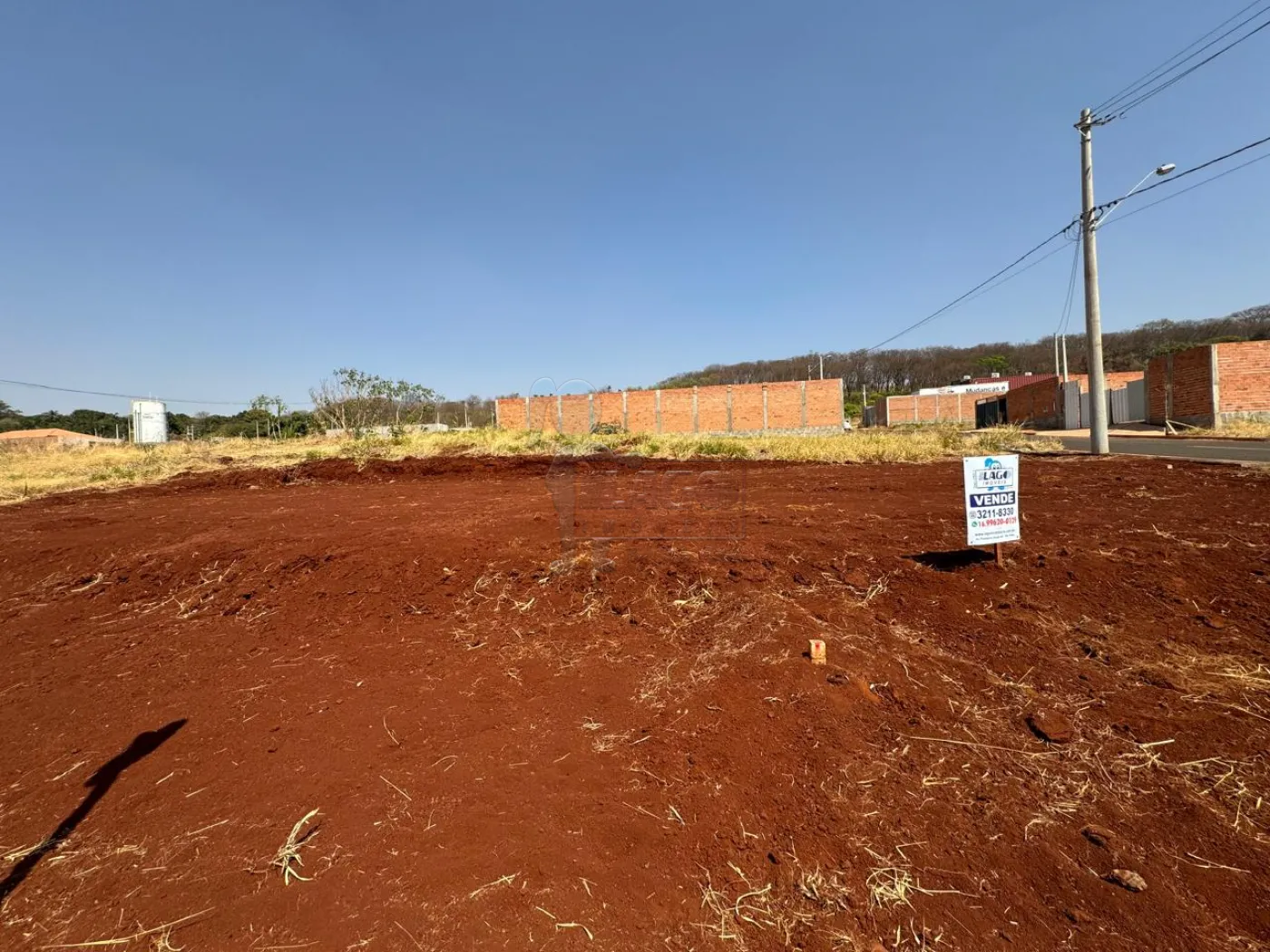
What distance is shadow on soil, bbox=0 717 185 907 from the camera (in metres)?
2.20

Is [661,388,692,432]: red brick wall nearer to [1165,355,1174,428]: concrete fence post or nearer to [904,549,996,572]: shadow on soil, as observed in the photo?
[1165,355,1174,428]: concrete fence post

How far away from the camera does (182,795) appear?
264 cm

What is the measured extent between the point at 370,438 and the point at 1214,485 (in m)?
22.9

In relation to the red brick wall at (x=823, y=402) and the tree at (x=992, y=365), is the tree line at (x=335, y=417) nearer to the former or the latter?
the red brick wall at (x=823, y=402)

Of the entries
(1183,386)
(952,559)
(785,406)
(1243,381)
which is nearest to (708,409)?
(785,406)

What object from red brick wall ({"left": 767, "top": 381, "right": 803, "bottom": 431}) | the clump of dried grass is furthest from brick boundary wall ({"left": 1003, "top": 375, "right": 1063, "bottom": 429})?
the clump of dried grass

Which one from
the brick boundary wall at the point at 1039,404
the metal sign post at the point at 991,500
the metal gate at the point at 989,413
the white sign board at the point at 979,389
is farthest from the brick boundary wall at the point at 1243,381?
the white sign board at the point at 979,389

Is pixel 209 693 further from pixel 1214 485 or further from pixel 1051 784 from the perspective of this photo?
pixel 1214 485

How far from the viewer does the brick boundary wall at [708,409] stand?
123 feet

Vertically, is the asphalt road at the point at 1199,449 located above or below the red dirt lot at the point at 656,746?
above

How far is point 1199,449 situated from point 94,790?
22.4 m

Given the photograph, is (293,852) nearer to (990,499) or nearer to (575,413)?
(990,499)

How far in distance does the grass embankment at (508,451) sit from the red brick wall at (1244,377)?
12980 millimetres

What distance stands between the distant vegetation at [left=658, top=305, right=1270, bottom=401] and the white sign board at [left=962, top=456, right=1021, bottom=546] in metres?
75.2
